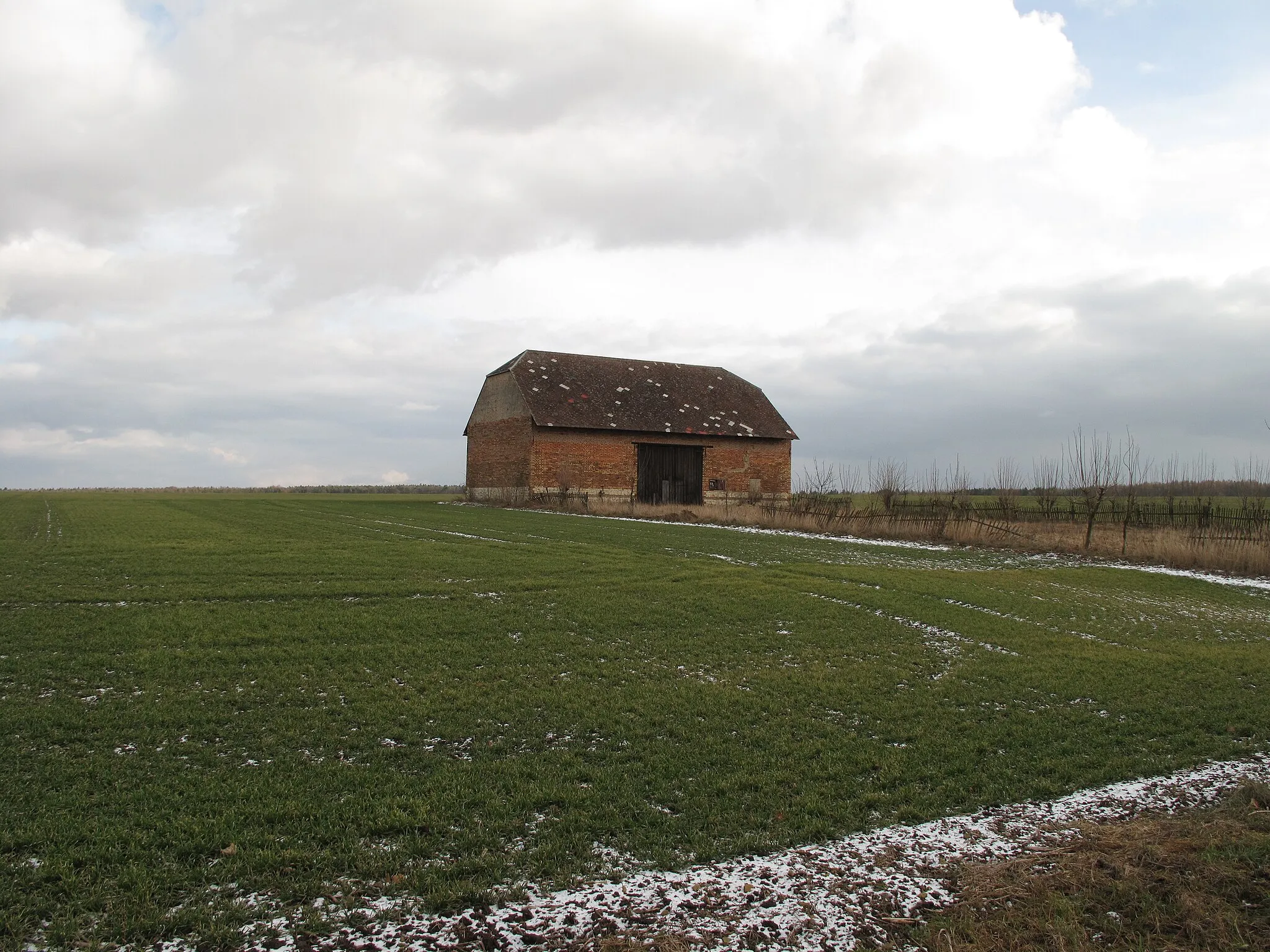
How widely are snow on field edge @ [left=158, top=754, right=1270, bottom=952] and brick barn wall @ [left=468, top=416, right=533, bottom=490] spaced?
3496cm

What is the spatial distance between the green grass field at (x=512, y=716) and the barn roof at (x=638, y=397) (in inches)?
1002

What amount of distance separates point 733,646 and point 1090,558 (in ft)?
48.6

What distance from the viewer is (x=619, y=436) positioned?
40.8 m

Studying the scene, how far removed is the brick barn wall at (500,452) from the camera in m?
39.8

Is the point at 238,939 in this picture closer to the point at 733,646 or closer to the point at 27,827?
the point at 27,827

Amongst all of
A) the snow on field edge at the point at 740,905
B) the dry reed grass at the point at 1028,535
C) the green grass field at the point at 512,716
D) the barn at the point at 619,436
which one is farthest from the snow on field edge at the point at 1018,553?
the snow on field edge at the point at 740,905

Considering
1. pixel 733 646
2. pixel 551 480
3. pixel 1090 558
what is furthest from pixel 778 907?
pixel 551 480

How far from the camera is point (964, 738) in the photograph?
6.91 meters

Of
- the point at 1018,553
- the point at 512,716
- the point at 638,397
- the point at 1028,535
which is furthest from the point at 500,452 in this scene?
the point at 512,716

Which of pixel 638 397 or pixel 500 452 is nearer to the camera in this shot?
pixel 500 452

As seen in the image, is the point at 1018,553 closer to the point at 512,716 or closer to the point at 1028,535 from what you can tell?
the point at 1028,535

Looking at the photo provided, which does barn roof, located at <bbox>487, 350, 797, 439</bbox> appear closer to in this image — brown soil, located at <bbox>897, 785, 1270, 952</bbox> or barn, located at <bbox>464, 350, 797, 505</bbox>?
barn, located at <bbox>464, 350, 797, 505</bbox>

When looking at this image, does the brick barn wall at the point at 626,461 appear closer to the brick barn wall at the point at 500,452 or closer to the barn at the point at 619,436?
the barn at the point at 619,436

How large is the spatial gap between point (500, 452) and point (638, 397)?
7.46m
